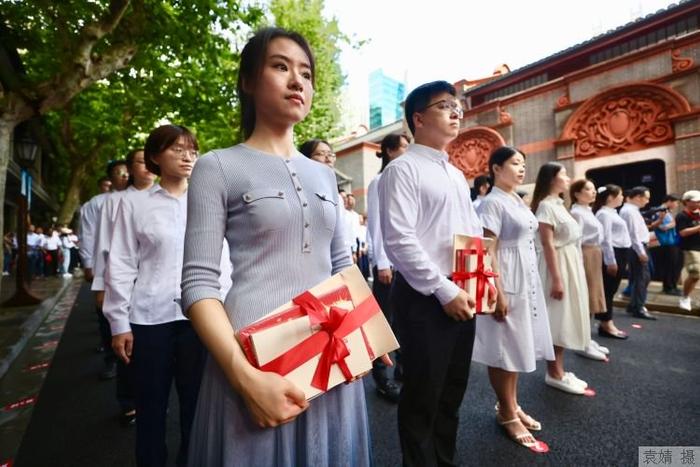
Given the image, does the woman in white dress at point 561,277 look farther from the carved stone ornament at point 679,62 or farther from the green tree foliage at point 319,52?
the green tree foliage at point 319,52

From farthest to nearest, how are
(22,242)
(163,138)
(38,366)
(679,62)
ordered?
(679,62), (22,242), (38,366), (163,138)

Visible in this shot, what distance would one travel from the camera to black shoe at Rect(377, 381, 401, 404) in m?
3.06

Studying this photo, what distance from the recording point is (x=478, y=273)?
5.99 ft

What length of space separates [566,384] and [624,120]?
397 inches

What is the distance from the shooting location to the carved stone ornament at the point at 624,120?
9500 millimetres

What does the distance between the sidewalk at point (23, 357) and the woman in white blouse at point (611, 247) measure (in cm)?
604

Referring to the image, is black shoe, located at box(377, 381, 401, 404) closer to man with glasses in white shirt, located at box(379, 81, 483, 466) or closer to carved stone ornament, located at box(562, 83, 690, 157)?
man with glasses in white shirt, located at box(379, 81, 483, 466)

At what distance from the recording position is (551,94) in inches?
459

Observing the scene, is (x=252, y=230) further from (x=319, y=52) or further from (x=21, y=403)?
(x=319, y=52)

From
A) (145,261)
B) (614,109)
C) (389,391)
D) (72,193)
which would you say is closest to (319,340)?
(145,261)

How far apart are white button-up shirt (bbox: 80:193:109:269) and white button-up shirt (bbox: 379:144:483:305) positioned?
147 inches

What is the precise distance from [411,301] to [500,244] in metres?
1.09

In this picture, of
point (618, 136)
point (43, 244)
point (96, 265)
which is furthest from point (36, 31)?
point (618, 136)

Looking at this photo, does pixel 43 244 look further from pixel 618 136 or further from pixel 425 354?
pixel 618 136
